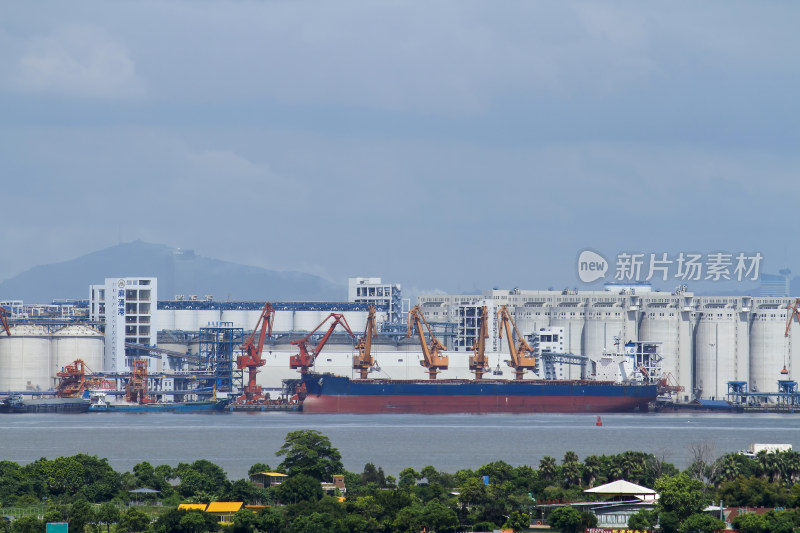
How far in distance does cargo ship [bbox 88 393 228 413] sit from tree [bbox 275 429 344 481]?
8151 cm

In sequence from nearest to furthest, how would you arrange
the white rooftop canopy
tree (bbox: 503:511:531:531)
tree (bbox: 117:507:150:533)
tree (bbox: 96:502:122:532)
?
tree (bbox: 117:507:150:533) → tree (bbox: 503:511:531:531) → tree (bbox: 96:502:122:532) → the white rooftop canopy

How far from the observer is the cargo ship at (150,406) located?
141250 mm

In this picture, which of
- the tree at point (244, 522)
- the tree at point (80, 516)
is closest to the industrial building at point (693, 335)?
the tree at point (80, 516)

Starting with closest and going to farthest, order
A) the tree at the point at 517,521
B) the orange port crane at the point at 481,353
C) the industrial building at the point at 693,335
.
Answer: the tree at the point at 517,521
the orange port crane at the point at 481,353
the industrial building at the point at 693,335

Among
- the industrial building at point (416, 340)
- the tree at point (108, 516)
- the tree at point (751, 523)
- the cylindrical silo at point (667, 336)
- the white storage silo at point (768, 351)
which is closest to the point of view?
the tree at point (751, 523)

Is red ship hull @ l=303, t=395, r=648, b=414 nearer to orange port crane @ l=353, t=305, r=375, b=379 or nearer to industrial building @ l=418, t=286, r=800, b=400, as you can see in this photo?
orange port crane @ l=353, t=305, r=375, b=379

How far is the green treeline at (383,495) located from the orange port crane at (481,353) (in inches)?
3361

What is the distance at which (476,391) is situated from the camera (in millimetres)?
142125

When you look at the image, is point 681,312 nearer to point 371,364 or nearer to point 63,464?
point 371,364

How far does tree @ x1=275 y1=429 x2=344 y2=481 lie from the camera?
6006 centimetres

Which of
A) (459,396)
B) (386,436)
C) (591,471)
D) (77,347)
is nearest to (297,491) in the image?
(591,471)

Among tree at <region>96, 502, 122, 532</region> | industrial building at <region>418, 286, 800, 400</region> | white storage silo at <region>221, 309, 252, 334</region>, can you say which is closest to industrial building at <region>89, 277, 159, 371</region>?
white storage silo at <region>221, 309, 252, 334</region>

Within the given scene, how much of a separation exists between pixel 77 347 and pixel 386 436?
57623 mm

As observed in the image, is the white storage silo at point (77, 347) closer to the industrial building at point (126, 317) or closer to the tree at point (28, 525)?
the industrial building at point (126, 317)
